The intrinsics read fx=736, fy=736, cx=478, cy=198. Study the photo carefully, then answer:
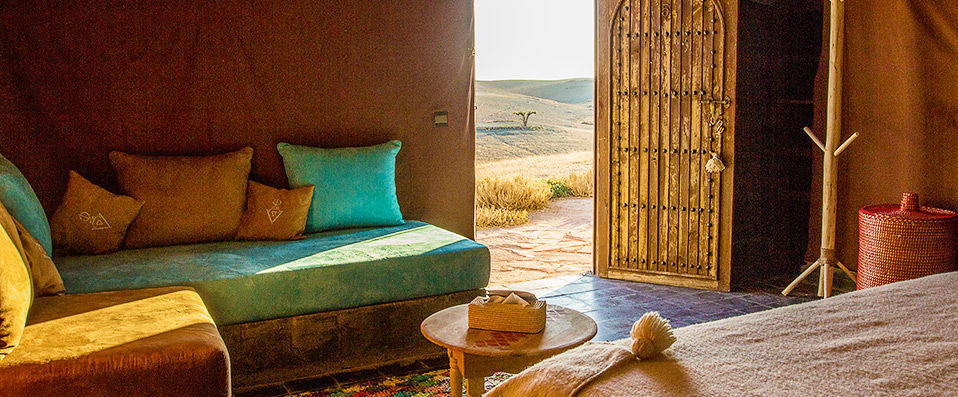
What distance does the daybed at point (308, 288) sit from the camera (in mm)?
3156

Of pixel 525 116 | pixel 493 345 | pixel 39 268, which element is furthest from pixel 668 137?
pixel 525 116

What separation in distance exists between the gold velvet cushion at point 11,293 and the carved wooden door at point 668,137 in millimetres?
3682

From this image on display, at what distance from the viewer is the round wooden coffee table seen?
7.82 ft

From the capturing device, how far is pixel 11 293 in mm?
2217

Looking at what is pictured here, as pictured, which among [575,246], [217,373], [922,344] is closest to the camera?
[922,344]

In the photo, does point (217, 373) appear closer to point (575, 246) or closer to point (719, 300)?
point (719, 300)

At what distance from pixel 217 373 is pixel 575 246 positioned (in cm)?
456

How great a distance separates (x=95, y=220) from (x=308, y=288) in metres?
1.17

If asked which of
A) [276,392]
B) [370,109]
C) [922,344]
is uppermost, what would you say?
[370,109]

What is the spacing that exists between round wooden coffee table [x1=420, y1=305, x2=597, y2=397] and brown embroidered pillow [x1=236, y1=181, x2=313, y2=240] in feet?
4.99

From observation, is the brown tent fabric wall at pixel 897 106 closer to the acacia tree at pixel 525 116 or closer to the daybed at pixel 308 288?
the daybed at pixel 308 288

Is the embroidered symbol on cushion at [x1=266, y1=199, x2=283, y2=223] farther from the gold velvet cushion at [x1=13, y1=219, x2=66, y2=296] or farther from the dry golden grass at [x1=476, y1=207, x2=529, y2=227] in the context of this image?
the dry golden grass at [x1=476, y1=207, x2=529, y2=227]

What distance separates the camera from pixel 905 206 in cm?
421

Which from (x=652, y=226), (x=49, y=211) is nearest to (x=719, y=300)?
(x=652, y=226)
